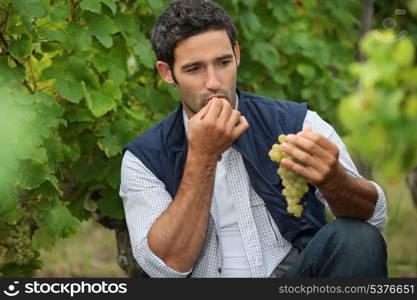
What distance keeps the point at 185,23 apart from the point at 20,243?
1293 mm

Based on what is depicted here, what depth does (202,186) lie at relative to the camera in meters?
2.87

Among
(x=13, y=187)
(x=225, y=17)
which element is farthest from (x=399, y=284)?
(x=13, y=187)

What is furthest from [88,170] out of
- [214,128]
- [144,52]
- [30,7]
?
[214,128]

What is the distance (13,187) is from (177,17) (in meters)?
0.98

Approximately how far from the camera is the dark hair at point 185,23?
3113mm

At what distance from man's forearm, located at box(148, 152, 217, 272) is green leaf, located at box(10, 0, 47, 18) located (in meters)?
0.87

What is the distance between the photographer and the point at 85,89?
3.57 metres

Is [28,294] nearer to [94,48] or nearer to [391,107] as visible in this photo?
[94,48]

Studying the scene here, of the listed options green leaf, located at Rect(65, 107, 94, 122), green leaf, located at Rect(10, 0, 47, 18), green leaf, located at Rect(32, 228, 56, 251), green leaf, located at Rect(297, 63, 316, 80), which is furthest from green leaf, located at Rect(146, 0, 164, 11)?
green leaf, located at Rect(297, 63, 316, 80)

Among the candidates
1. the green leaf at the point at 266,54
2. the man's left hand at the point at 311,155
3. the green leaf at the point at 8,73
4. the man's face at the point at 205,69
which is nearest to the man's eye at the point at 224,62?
the man's face at the point at 205,69

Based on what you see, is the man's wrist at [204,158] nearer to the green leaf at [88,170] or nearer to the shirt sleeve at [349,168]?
the shirt sleeve at [349,168]

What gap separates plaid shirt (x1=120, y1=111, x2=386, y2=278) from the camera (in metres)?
2.99

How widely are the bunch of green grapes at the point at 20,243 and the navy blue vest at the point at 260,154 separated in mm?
711

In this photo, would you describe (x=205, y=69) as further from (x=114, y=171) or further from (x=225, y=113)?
(x=114, y=171)
